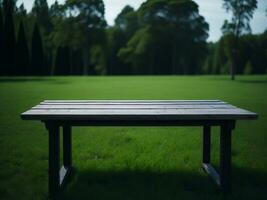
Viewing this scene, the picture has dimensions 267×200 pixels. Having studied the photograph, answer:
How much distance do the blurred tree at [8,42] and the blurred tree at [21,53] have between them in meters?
1.06

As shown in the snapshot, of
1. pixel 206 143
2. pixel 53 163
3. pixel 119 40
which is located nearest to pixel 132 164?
pixel 206 143

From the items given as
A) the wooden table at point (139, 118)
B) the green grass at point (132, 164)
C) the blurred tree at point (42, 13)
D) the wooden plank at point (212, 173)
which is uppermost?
the blurred tree at point (42, 13)

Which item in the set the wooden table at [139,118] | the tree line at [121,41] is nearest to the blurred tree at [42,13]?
the tree line at [121,41]

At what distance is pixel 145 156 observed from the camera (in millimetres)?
6152

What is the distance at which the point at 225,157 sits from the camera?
4375 mm

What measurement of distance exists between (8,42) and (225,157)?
50.2 m

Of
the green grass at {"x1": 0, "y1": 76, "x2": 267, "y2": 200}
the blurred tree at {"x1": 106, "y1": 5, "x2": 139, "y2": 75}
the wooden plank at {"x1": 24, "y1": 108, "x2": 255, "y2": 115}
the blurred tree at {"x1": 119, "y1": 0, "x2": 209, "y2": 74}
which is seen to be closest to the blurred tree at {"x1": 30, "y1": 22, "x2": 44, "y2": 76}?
the blurred tree at {"x1": 119, "y1": 0, "x2": 209, "y2": 74}

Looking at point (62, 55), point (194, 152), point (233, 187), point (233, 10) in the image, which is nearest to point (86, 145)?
point (194, 152)

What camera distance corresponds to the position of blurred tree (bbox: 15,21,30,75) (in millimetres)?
53031

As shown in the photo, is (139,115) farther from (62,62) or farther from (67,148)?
(62,62)

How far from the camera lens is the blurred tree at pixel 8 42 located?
1975 inches

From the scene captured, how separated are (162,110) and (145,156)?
2.03 metres

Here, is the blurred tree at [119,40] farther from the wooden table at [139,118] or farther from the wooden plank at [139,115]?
the wooden plank at [139,115]

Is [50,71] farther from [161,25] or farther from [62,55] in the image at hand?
[161,25]
